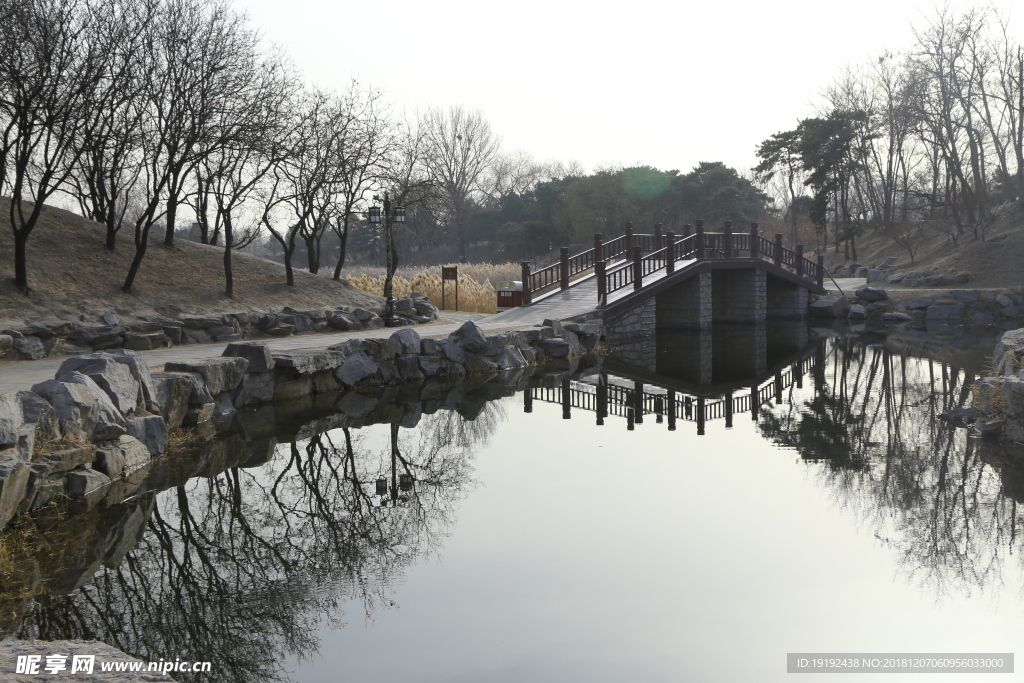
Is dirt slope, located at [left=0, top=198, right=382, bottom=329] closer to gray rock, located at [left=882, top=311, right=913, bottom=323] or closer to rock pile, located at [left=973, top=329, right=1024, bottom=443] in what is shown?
rock pile, located at [left=973, top=329, right=1024, bottom=443]

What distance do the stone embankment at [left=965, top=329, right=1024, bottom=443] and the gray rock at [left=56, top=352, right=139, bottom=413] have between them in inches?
366

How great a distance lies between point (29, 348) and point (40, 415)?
626cm

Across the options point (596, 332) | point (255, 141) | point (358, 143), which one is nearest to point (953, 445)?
point (596, 332)

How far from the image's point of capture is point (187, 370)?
35.9 ft

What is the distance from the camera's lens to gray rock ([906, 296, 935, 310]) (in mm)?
27709

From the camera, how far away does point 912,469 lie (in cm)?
866

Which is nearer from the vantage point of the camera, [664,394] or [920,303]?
[664,394]

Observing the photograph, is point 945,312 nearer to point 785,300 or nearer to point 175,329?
point 785,300

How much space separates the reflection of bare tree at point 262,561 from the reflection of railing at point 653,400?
371 centimetres

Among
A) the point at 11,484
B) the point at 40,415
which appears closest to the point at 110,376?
the point at 40,415

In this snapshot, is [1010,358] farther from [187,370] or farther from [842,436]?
[187,370]

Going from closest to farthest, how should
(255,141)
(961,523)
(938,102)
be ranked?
(961,523) < (255,141) < (938,102)

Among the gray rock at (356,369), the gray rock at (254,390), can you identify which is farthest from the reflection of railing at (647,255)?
the gray rock at (254,390)

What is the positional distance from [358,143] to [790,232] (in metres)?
30.9
